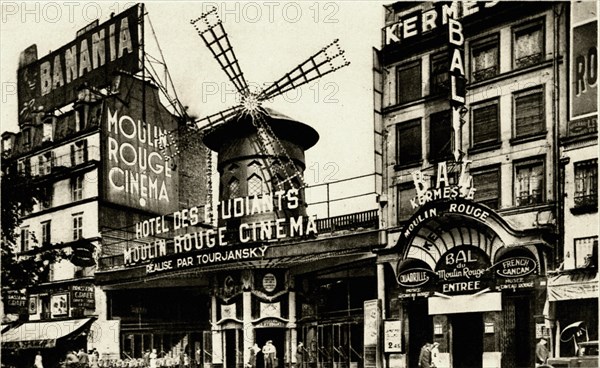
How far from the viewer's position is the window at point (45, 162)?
119 feet

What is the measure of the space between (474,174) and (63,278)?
68.1 feet

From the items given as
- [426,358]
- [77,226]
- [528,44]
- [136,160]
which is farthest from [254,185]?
[528,44]

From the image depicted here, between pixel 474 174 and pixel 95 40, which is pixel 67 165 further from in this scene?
pixel 474 174

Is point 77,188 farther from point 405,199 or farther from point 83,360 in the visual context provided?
point 405,199

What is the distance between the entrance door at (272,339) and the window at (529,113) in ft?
36.4

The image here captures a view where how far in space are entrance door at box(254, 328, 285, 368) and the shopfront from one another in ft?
18.6

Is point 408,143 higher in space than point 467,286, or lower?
higher

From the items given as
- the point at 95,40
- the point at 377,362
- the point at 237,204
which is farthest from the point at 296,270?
the point at 95,40

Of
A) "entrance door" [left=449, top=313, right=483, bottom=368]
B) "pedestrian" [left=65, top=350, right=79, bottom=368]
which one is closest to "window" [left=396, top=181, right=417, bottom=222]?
"entrance door" [left=449, top=313, right=483, bottom=368]

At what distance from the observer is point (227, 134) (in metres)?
30.0

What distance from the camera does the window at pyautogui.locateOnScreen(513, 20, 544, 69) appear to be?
2159 centimetres

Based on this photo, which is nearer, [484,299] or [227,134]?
[484,299]

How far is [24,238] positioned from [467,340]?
21568 mm

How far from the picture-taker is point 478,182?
22.8 m
